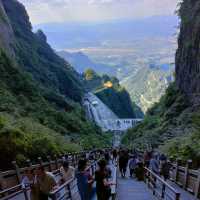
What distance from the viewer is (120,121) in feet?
534

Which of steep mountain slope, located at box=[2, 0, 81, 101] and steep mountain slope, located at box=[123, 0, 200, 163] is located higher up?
steep mountain slope, located at box=[2, 0, 81, 101]

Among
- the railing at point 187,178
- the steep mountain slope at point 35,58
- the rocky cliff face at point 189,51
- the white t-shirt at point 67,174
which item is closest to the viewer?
the white t-shirt at point 67,174

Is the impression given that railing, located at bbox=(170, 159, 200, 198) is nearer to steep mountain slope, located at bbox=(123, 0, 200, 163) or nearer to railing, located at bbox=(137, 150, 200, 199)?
railing, located at bbox=(137, 150, 200, 199)

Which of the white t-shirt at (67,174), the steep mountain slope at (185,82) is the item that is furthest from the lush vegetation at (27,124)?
the steep mountain slope at (185,82)

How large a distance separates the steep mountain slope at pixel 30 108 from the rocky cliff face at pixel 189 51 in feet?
44.4

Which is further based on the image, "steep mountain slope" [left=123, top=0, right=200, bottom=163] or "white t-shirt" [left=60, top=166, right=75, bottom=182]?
"steep mountain slope" [left=123, top=0, right=200, bottom=163]

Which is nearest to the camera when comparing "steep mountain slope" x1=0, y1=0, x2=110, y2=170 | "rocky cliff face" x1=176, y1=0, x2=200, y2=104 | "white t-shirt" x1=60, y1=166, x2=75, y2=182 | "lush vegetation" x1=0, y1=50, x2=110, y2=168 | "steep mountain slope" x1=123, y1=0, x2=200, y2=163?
"white t-shirt" x1=60, y1=166, x2=75, y2=182

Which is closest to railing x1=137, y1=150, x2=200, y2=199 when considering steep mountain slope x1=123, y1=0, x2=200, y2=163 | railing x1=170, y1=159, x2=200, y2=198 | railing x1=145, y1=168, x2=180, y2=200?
railing x1=170, y1=159, x2=200, y2=198

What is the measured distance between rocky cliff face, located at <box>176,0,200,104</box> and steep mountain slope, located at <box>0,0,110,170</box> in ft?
44.4

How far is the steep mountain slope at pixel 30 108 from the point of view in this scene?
898 inches

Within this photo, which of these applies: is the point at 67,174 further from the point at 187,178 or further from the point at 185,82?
the point at 185,82

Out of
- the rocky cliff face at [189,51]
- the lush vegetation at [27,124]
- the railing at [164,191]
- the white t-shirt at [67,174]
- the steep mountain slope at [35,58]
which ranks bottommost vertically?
the railing at [164,191]

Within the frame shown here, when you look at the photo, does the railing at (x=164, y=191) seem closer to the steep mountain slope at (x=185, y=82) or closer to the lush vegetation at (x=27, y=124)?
the lush vegetation at (x=27, y=124)

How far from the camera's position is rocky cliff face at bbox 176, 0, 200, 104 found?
50.0 meters
